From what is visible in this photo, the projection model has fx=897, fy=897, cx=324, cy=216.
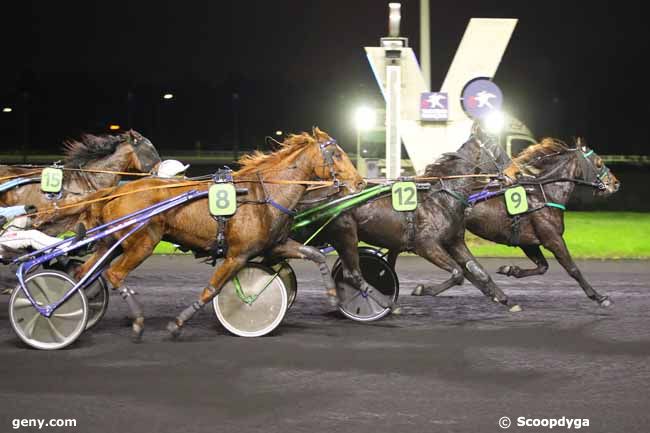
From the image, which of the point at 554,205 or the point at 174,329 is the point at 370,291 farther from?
the point at 554,205

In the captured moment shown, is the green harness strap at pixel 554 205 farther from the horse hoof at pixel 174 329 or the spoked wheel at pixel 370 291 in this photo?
the horse hoof at pixel 174 329

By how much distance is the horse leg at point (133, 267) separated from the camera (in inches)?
274

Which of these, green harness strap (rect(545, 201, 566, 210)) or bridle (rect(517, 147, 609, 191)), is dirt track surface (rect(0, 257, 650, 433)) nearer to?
green harness strap (rect(545, 201, 566, 210))

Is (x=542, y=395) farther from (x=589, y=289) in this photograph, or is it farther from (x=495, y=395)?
(x=589, y=289)

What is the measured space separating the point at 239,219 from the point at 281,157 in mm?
728

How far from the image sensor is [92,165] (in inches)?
384

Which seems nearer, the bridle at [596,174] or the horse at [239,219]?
the horse at [239,219]

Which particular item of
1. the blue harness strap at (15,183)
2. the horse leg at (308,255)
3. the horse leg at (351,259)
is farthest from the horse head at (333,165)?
the blue harness strap at (15,183)

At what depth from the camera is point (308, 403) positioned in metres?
5.27

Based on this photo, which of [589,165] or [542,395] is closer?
[542,395]

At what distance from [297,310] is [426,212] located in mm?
1566

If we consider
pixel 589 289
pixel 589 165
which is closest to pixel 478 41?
pixel 589 165

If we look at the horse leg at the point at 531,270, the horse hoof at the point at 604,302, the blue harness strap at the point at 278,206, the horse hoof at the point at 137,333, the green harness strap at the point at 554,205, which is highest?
the blue harness strap at the point at 278,206

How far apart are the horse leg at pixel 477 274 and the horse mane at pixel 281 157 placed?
181 cm
